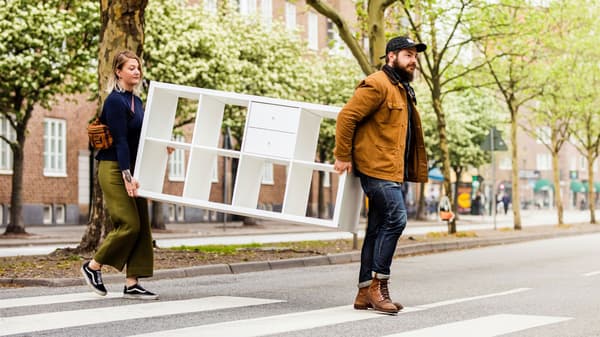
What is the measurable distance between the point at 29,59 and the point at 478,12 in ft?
37.6

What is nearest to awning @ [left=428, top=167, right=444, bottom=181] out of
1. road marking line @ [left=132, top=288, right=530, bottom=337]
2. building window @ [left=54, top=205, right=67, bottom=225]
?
building window @ [left=54, top=205, right=67, bottom=225]

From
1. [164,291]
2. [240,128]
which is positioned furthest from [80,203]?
[164,291]

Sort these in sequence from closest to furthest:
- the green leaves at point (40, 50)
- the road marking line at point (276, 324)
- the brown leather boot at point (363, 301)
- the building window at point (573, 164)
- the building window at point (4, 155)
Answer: the road marking line at point (276, 324)
the brown leather boot at point (363, 301)
the green leaves at point (40, 50)
the building window at point (4, 155)
the building window at point (573, 164)

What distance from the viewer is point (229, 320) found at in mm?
7633

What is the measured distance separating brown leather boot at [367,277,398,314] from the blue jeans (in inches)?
3.2

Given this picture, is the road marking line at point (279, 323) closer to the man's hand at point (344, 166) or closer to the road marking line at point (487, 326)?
the road marking line at point (487, 326)

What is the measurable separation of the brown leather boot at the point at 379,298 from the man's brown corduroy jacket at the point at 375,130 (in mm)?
837

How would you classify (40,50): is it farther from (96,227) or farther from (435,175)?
(435,175)

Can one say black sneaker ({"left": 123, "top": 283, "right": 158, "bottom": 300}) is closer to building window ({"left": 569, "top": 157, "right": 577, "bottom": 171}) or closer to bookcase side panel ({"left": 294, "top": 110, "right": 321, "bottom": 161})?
bookcase side panel ({"left": 294, "top": 110, "right": 321, "bottom": 161})

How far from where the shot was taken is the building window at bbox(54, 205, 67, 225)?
35.7 m

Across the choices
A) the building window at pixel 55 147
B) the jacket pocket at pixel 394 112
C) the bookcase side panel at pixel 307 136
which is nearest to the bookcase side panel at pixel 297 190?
the bookcase side panel at pixel 307 136

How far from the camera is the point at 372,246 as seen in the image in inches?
333

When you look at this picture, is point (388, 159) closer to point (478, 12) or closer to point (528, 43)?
point (478, 12)

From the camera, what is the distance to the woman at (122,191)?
8812 mm
